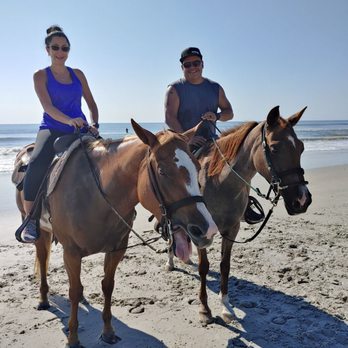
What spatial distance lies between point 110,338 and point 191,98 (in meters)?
2.95

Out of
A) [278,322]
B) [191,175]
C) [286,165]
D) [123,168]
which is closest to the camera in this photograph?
[191,175]

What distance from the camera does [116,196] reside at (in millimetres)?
2904

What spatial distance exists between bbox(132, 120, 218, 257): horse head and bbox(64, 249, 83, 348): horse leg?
1108 mm

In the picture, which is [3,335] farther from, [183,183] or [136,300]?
[183,183]

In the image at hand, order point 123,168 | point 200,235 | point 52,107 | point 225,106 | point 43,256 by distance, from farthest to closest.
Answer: point 225,106 < point 43,256 < point 52,107 < point 123,168 < point 200,235

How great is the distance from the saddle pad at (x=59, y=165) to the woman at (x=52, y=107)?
0.15 m

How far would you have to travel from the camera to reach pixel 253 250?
584 cm

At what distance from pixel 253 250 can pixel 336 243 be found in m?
1.44

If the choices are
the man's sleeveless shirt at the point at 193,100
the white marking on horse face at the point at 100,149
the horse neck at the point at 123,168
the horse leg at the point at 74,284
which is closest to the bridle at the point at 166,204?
the horse neck at the point at 123,168

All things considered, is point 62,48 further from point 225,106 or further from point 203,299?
point 203,299

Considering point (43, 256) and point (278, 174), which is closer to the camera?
point (278, 174)

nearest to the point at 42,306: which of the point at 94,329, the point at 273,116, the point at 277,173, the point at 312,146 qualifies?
the point at 94,329

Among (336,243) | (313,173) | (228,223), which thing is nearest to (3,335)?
(228,223)

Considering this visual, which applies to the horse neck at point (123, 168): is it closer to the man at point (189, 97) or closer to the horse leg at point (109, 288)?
the horse leg at point (109, 288)
